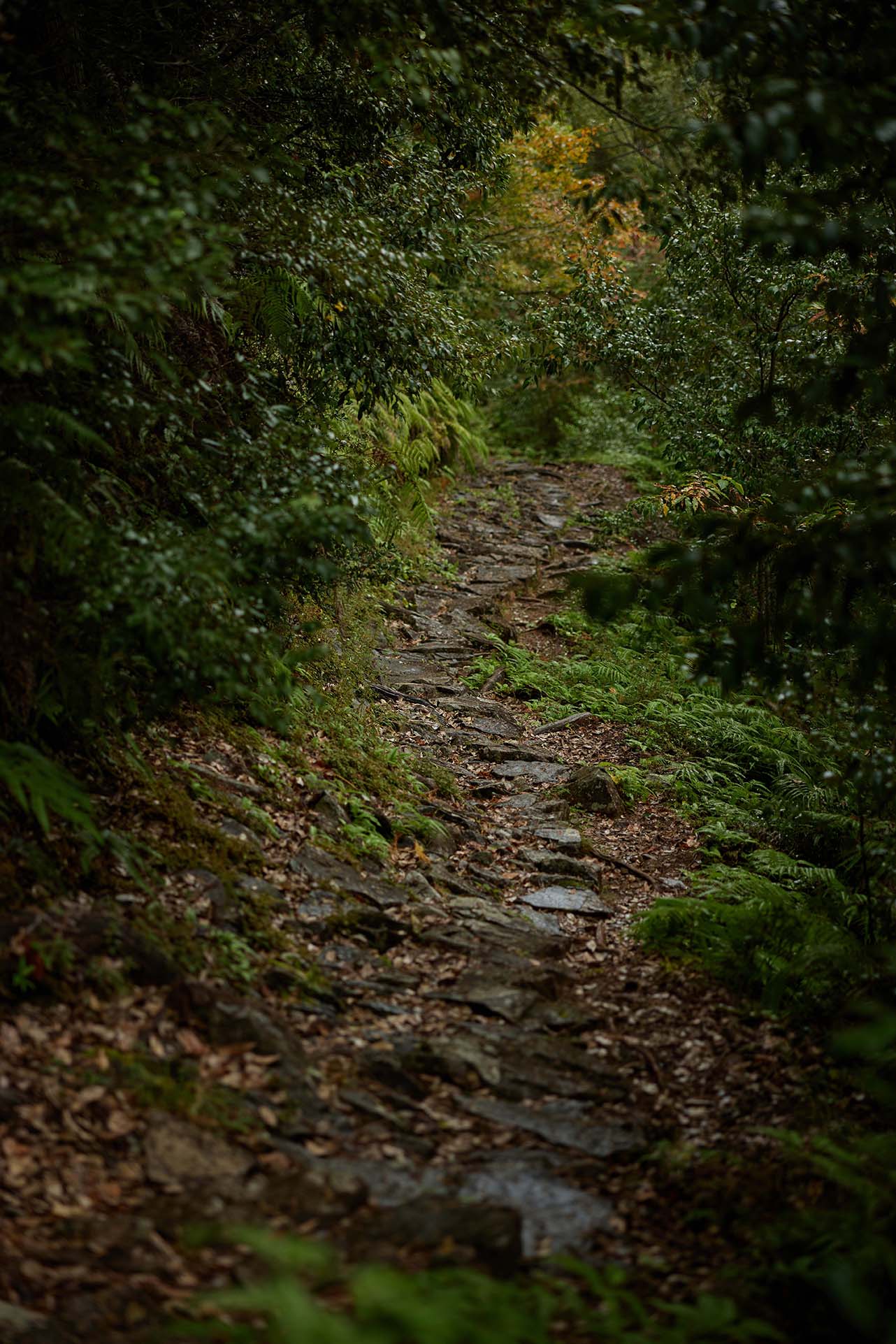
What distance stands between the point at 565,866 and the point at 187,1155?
338 cm

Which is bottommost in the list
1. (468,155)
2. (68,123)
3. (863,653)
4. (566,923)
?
(566,923)

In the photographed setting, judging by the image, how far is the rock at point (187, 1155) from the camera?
9.32 ft

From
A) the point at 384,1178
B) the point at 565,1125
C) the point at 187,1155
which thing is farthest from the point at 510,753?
the point at 187,1155

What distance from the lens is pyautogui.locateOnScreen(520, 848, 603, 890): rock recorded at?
5871 millimetres

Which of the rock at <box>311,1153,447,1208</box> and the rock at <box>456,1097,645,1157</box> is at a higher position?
the rock at <box>311,1153,447,1208</box>

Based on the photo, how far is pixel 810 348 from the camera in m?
8.27

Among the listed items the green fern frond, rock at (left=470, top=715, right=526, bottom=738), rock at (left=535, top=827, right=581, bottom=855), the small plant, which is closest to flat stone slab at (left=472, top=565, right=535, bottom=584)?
rock at (left=470, top=715, right=526, bottom=738)

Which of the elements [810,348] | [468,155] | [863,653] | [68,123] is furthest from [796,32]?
[810,348]

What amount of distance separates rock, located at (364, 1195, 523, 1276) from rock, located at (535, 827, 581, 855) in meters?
3.48

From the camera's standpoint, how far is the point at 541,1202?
3.04 m

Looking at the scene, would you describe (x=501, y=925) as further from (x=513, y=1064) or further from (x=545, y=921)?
(x=513, y=1064)

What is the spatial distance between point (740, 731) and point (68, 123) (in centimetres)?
645

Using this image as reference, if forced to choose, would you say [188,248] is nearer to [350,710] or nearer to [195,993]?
[195,993]

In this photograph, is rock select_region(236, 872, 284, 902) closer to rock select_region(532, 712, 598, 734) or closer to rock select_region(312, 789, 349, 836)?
rock select_region(312, 789, 349, 836)
